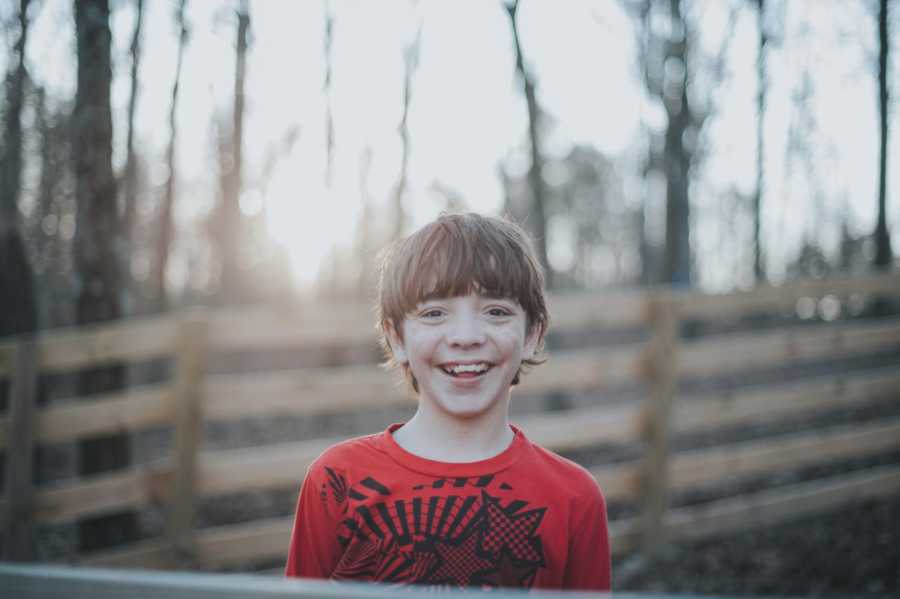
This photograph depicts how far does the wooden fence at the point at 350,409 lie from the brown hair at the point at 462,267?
2393 millimetres

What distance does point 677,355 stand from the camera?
14.4 ft

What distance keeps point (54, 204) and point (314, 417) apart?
6.88m

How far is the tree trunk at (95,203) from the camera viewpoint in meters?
4.16

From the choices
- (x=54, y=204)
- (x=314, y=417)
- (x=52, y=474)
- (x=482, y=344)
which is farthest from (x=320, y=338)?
(x=54, y=204)

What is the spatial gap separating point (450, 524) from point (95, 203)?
3.70m

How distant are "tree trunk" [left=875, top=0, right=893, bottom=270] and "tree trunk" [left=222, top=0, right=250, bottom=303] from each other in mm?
10807

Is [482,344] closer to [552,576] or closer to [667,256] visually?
[552,576]

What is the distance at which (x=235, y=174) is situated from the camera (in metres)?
11.6

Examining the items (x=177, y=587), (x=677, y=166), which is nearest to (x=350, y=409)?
(x=177, y=587)

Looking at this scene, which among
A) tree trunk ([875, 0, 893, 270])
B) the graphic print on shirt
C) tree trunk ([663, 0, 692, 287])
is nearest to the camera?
the graphic print on shirt

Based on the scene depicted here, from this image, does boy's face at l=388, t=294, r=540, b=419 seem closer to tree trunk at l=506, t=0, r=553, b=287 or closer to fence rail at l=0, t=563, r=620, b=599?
fence rail at l=0, t=563, r=620, b=599

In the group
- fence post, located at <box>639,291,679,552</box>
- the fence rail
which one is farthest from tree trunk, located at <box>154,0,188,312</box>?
the fence rail

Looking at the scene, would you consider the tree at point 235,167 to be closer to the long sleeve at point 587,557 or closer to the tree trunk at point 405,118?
the tree trunk at point 405,118

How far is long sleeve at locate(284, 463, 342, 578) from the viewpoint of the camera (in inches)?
59.2
